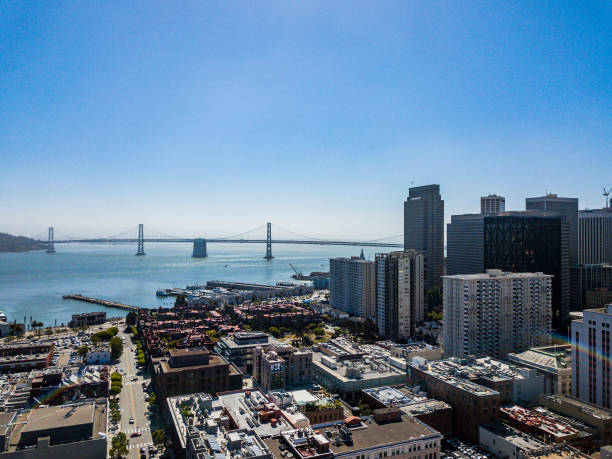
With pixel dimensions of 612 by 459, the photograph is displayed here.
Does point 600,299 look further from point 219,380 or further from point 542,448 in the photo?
point 219,380

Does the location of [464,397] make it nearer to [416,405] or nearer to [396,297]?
[416,405]

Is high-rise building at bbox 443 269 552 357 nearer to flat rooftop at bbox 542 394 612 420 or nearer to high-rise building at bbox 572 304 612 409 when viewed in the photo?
high-rise building at bbox 572 304 612 409

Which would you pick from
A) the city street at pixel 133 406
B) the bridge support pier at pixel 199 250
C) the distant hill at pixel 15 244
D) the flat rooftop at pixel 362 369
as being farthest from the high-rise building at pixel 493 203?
the distant hill at pixel 15 244

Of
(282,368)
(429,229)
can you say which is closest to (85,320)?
(282,368)

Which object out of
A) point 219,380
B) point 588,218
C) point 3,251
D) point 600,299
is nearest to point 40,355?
point 219,380

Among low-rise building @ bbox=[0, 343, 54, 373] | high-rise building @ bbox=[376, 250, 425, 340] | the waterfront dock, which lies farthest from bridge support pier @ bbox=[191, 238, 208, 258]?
high-rise building @ bbox=[376, 250, 425, 340]

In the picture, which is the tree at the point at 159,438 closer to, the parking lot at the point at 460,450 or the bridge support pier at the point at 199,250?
the parking lot at the point at 460,450
